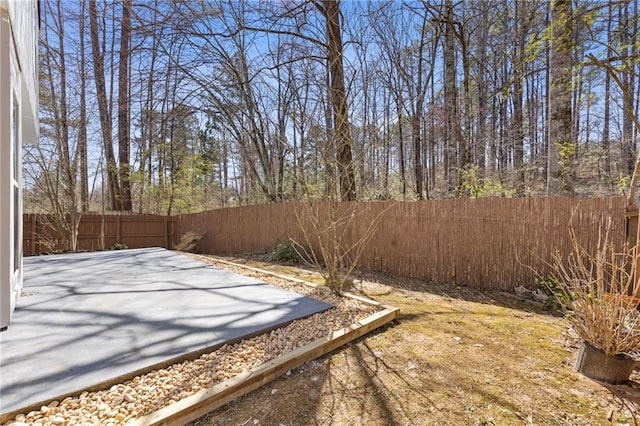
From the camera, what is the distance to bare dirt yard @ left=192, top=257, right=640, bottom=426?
1.69 metres

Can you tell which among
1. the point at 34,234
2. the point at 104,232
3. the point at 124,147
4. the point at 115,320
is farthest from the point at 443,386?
the point at 124,147

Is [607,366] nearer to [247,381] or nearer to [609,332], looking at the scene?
[609,332]

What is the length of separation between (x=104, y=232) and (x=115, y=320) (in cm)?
999

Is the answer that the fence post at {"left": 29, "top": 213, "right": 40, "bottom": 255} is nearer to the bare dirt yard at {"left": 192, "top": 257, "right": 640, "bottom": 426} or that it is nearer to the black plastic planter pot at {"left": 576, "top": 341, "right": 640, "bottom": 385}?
the bare dirt yard at {"left": 192, "top": 257, "right": 640, "bottom": 426}

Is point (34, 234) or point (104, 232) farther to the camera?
point (104, 232)

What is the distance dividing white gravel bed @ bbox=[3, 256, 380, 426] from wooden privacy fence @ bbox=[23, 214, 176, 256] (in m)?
9.42

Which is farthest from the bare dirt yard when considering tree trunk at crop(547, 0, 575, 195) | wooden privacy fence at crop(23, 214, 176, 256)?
wooden privacy fence at crop(23, 214, 176, 256)

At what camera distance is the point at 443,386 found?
196cm

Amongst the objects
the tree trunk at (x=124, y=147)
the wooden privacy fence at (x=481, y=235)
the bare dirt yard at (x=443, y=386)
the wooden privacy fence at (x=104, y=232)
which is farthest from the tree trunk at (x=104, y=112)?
the bare dirt yard at (x=443, y=386)

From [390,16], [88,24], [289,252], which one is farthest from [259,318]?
[88,24]

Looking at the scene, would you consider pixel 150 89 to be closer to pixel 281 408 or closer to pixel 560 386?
pixel 281 408

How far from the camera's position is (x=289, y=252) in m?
6.98

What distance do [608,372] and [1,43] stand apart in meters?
4.42

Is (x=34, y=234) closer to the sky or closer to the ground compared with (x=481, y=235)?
closer to the ground
